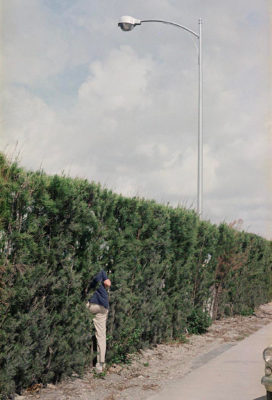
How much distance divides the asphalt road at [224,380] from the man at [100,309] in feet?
3.77

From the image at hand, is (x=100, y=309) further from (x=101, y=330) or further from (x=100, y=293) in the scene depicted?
(x=101, y=330)

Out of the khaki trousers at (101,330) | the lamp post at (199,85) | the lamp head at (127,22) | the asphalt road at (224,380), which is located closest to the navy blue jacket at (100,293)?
the khaki trousers at (101,330)

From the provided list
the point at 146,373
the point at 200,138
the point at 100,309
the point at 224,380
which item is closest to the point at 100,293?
the point at 100,309

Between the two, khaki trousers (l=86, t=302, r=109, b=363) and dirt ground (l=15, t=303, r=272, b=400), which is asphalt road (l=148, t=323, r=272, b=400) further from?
khaki trousers (l=86, t=302, r=109, b=363)

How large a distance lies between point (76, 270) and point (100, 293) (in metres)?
0.67

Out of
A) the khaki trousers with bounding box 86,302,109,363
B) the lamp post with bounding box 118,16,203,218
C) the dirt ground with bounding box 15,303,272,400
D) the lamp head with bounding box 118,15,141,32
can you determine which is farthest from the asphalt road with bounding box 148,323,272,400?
the lamp head with bounding box 118,15,141,32

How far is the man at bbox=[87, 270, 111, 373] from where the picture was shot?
8.55 meters

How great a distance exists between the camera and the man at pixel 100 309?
8547mm

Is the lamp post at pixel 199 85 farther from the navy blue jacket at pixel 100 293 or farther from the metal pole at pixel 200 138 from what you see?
the navy blue jacket at pixel 100 293

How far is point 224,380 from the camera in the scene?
28.9 ft

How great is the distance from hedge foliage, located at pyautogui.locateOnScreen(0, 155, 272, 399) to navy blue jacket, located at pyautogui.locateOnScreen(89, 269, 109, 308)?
14 cm

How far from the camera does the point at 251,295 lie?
20.2 meters

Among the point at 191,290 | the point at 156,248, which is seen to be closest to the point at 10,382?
the point at 156,248

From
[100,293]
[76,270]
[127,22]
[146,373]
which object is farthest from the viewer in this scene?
[127,22]
